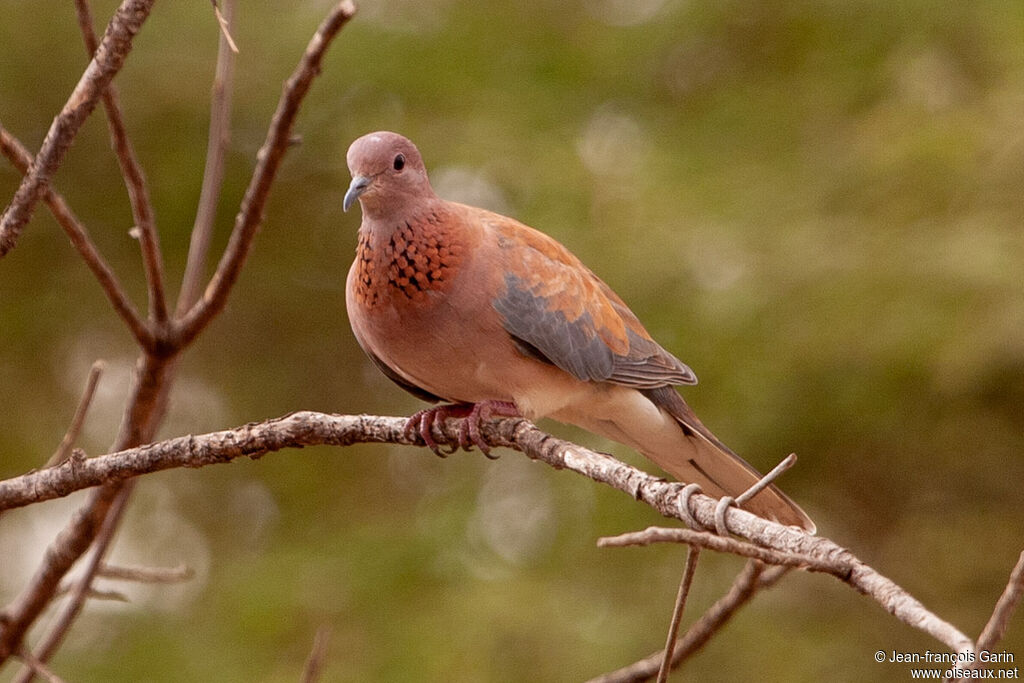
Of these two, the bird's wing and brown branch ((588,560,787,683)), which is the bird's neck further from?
brown branch ((588,560,787,683))

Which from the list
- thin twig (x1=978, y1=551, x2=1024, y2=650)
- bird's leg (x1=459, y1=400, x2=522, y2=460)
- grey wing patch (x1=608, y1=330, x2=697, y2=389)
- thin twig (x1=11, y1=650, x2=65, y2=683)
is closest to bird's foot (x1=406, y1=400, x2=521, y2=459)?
bird's leg (x1=459, y1=400, x2=522, y2=460)

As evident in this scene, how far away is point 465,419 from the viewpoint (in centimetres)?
247

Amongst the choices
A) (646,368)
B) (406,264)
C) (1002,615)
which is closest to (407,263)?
(406,264)

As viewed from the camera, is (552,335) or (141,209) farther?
(552,335)

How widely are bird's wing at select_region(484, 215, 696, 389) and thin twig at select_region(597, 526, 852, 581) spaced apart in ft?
4.61

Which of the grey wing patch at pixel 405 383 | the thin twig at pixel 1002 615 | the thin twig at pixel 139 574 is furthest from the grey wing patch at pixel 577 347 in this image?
the thin twig at pixel 1002 615

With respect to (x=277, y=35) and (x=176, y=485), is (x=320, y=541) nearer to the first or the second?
(x=176, y=485)

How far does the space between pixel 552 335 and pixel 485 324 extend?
208 millimetres

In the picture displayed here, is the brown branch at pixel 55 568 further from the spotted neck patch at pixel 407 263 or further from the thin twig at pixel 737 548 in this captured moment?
the thin twig at pixel 737 548

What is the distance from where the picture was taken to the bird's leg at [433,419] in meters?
2.34

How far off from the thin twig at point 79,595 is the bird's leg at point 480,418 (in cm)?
70

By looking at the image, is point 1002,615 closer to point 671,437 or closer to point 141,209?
point 141,209

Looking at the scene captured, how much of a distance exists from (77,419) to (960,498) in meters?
2.88

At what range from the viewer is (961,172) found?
383 cm
